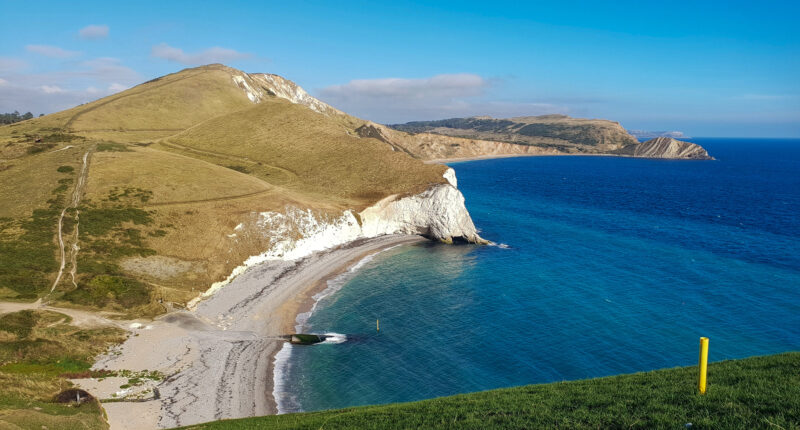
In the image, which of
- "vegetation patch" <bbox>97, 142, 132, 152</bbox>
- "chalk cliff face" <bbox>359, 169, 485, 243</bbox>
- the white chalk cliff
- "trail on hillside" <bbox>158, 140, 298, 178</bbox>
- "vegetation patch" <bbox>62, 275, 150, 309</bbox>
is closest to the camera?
"vegetation patch" <bbox>62, 275, 150, 309</bbox>

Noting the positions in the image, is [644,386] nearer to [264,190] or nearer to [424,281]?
[424,281]

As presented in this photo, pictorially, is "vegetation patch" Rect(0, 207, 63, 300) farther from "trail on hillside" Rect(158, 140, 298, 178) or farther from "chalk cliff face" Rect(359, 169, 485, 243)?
"trail on hillside" Rect(158, 140, 298, 178)

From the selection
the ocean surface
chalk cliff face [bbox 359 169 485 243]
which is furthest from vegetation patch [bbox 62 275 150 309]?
chalk cliff face [bbox 359 169 485 243]

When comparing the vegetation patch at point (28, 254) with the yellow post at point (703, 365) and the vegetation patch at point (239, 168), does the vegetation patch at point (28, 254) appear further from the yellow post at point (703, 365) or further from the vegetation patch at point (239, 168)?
the yellow post at point (703, 365)

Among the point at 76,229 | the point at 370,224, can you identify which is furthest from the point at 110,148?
the point at 370,224

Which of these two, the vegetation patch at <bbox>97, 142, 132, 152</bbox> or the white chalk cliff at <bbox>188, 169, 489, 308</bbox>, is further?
the vegetation patch at <bbox>97, 142, 132, 152</bbox>

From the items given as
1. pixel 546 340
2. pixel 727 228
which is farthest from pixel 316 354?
pixel 727 228

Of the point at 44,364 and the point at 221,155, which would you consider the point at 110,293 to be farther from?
the point at 221,155
